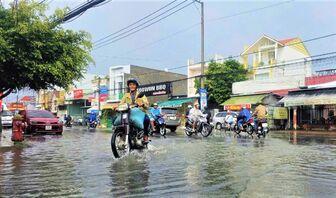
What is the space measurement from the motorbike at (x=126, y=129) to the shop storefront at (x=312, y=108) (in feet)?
74.1

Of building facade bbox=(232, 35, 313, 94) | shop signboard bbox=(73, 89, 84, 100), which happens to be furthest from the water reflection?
shop signboard bbox=(73, 89, 84, 100)

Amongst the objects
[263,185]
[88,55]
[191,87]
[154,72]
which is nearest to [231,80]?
[191,87]

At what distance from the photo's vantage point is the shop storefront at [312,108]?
30531 mm

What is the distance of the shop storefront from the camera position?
30.5m

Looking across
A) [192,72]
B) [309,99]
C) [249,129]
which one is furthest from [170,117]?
[192,72]

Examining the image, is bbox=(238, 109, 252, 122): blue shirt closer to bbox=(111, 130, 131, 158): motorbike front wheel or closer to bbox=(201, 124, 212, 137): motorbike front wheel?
bbox=(201, 124, 212, 137): motorbike front wheel

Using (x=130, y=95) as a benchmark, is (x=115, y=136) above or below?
below

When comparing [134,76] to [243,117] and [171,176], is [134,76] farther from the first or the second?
[171,176]

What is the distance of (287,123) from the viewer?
35281 mm

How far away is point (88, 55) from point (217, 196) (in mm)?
14741

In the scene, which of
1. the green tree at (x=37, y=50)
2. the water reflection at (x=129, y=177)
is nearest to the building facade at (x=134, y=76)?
the green tree at (x=37, y=50)

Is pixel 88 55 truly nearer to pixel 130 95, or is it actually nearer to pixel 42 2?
pixel 42 2

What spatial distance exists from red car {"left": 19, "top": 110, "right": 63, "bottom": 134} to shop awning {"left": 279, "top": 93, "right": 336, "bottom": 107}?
56.6 feet

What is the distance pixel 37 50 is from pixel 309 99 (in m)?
20.7
